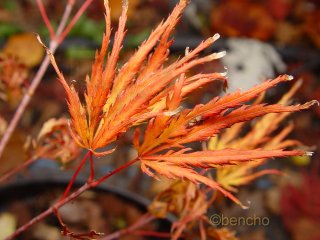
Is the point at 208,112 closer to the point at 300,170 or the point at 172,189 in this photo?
the point at 172,189

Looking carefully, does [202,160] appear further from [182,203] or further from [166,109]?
[182,203]

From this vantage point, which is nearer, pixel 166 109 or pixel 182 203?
pixel 166 109

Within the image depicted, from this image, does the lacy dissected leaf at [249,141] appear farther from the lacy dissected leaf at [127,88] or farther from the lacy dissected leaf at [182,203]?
the lacy dissected leaf at [127,88]

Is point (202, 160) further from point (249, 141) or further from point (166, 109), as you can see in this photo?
point (249, 141)

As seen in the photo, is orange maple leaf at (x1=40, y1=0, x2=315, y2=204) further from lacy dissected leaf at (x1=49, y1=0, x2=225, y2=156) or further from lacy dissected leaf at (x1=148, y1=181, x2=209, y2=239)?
lacy dissected leaf at (x1=148, y1=181, x2=209, y2=239)

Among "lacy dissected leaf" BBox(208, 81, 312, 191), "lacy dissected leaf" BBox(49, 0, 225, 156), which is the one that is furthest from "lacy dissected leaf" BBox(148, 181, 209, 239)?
"lacy dissected leaf" BBox(49, 0, 225, 156)

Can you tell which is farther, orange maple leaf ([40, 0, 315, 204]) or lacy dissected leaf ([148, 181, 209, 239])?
lacy dissected leaf ([148, 181, 209, 239])

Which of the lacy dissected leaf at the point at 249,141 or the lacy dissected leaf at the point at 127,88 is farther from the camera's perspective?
the lacy dissected leaf at the point at 249,141

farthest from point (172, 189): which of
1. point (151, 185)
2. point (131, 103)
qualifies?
point (151, 185)

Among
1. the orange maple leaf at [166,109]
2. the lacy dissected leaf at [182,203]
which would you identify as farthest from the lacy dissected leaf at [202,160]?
the lacy dissected leaf at [182,203]

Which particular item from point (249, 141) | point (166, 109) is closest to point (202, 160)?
point (166, 109)

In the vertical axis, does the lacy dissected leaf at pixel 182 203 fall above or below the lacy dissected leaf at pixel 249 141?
below
